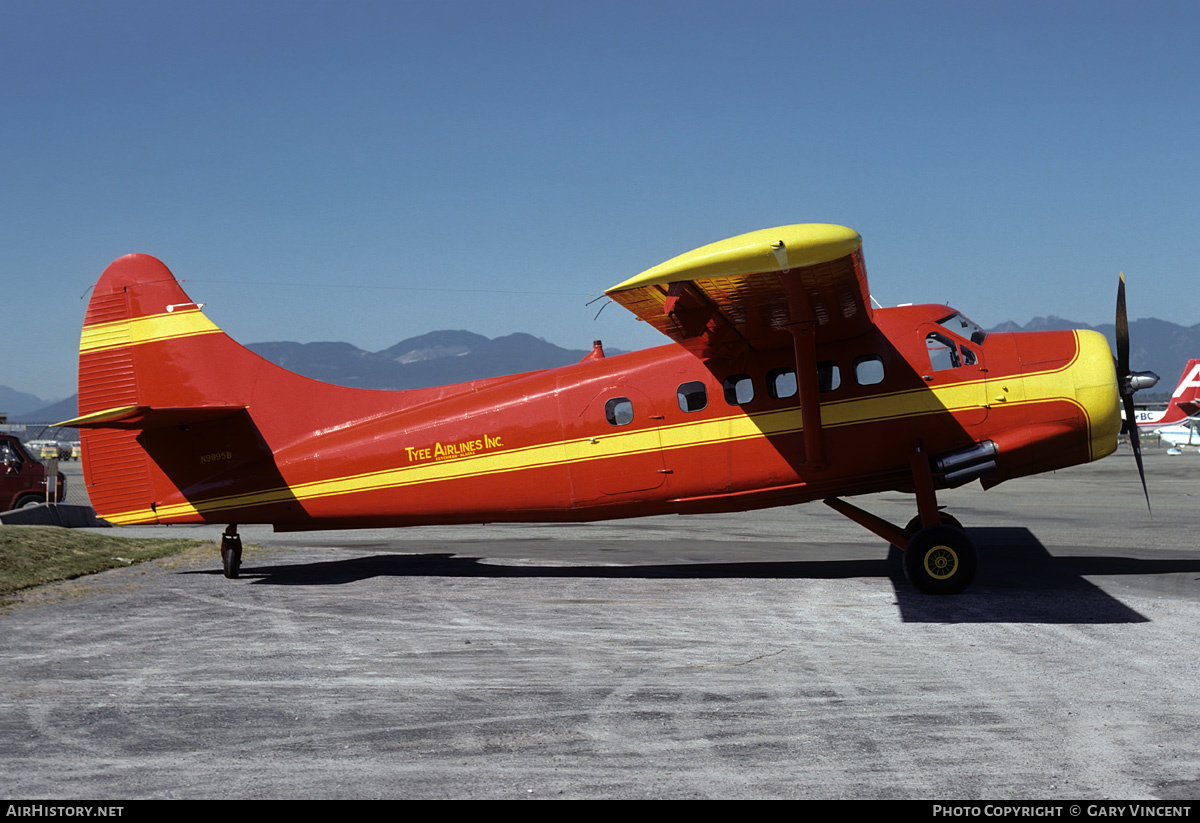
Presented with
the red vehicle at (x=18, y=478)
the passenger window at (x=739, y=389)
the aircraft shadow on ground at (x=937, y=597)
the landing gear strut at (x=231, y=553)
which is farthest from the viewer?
the red vehicle at (x=18, y=478)

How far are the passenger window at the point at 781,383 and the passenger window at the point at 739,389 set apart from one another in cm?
24

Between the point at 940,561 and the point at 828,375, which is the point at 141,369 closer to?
the point at 828,375

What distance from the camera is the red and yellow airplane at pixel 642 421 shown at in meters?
10.9

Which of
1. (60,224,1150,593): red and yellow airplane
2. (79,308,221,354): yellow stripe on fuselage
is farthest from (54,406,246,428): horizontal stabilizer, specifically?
(79,308,221,354): yellow stripe on fuselage

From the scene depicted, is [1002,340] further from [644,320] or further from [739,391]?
[644,320]

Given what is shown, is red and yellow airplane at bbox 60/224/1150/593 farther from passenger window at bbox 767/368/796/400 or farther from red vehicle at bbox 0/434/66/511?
red vehicle at bbox 0/434/66/511

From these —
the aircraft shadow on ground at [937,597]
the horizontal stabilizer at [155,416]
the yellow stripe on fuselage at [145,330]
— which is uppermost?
the yellow stripe on fuselage at [145,330]

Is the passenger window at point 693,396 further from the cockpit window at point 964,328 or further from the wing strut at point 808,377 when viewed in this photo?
the cockpit window at point 964,328

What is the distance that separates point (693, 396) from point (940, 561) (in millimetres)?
3585

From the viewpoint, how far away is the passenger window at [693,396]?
11.7 m

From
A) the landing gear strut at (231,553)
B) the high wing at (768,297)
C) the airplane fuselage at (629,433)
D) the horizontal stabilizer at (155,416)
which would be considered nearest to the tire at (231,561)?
the landing gear strut at (231,553)

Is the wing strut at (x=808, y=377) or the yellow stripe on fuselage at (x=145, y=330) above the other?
the yellow stripe on fuselage at (x=145, y=330)

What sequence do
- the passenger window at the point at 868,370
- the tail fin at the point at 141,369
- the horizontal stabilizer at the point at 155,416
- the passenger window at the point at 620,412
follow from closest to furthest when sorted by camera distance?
the passenger window at the point at 868,370, the horizontal stabilizer at the point at 155,416, the passenger window at the point at 620,412, the tail fin at the point at 141,369

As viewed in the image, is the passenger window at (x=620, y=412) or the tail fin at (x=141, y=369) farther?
the tail fin at (x=141, y=369)
